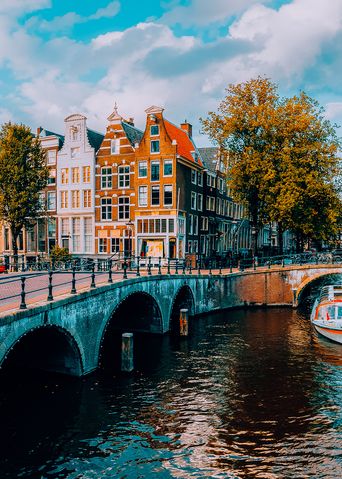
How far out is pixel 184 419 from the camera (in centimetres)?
1478

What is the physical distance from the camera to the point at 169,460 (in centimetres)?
1232

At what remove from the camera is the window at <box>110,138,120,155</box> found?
44.3m

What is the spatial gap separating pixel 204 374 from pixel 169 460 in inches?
284

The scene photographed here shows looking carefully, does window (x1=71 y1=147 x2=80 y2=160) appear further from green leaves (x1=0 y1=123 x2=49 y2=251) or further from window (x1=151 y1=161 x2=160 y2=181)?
window (x1=151 y1=161 x2=160 y2=181)

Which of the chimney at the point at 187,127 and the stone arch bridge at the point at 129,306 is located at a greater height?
the chimney at the point at 187,127

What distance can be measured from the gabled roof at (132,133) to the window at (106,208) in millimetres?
6412

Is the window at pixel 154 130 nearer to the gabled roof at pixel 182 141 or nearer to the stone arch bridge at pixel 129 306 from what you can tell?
the gabled roof at pixel 182 141

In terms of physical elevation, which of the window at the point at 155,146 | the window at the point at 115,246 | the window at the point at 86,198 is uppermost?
the window at the point at 155,146

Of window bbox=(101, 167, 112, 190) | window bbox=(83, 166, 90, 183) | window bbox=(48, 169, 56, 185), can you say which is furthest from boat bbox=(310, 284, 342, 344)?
window bbox=(48, 169, 56, 185)

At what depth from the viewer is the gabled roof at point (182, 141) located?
1709 inches

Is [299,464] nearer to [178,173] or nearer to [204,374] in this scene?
[204,374]

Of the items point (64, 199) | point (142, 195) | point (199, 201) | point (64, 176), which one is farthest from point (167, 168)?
point (64, 199)

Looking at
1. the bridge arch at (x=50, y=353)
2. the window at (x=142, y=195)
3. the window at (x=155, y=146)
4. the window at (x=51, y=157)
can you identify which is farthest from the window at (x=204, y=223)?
the bridge arch at (x=50, y=353)

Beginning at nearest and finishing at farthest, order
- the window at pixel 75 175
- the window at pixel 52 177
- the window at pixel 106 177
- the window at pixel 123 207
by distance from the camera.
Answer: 1. the window at pixel 123 207
2. the window at pixel 106 177
3. the window at pixel 75 175
4. the window at pixel 52 177
